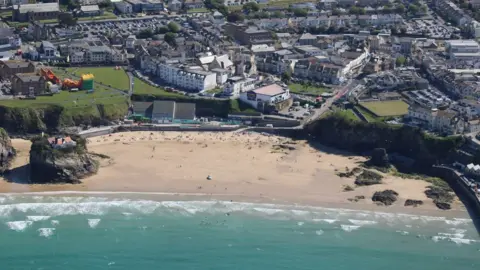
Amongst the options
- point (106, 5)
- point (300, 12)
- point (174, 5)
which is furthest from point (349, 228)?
point (106, 5)

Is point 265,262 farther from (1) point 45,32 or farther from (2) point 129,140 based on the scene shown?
(1) point 45,32

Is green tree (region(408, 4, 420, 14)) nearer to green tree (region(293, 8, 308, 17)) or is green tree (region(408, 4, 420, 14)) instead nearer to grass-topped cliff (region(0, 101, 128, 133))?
green tree (region(293, 8, 308, 17))

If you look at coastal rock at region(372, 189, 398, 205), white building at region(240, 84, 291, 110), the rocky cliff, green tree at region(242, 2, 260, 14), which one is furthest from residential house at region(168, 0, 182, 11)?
coastal rock at region(372, 189, 398, 205)

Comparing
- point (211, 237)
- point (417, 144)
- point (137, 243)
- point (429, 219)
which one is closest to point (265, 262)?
point (211, 237)

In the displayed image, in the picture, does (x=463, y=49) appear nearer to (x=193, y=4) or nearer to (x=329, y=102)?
(x=329, y=102)

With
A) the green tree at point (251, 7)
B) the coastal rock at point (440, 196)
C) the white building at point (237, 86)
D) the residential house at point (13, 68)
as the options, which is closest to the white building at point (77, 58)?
the residential house at point (13, 68)

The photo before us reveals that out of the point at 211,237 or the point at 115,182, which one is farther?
the point at 115,182
